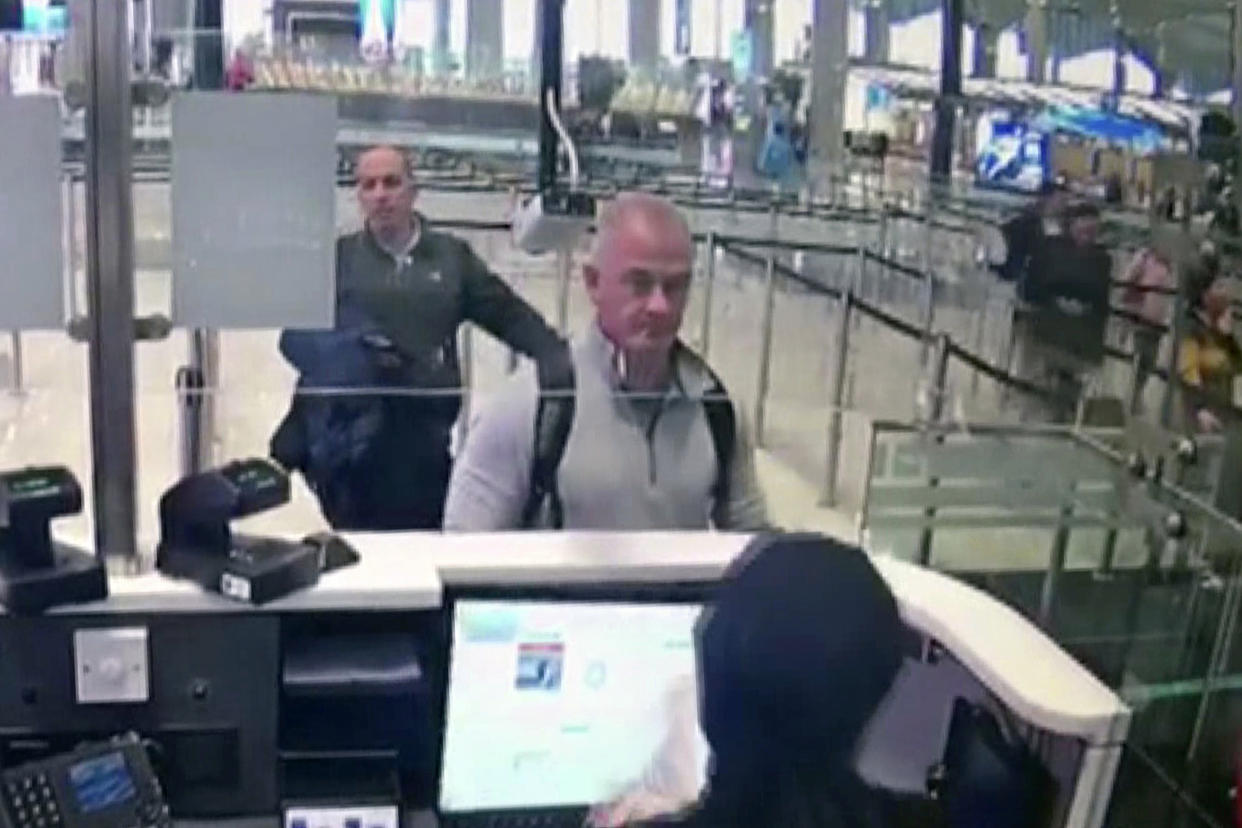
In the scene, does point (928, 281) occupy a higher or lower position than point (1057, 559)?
higher

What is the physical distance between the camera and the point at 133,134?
1.98m

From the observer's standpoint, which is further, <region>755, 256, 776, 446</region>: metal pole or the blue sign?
the blue sign

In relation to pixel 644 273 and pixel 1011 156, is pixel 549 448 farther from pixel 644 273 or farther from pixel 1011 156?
pixel 1011 156

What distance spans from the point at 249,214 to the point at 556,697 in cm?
78

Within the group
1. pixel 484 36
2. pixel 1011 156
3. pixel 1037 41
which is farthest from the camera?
pixel 1011 156

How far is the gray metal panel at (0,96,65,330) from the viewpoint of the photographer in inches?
82.5

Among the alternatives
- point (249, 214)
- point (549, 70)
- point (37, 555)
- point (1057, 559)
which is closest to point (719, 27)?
point (549, 70)

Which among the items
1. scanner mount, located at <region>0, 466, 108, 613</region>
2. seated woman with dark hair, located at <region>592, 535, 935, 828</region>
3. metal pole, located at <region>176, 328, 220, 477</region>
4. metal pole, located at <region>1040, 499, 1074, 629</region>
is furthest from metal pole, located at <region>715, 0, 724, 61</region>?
seated woman with dark hair, located at <region>592, 535, 935, 828</region>

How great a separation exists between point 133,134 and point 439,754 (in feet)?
2.62

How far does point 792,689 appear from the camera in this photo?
1.34 metres

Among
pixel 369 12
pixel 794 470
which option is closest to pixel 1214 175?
pixel 794 470

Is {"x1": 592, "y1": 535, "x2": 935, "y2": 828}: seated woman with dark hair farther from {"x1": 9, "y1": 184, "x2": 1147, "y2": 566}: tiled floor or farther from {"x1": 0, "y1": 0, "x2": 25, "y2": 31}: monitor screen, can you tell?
{"x1": 0, "y1": 0, "x2": 25, "y2": 31}: monitor screen

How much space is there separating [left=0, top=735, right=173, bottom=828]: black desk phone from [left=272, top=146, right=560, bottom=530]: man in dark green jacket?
1.36 meters

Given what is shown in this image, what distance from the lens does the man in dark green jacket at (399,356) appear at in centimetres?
352
